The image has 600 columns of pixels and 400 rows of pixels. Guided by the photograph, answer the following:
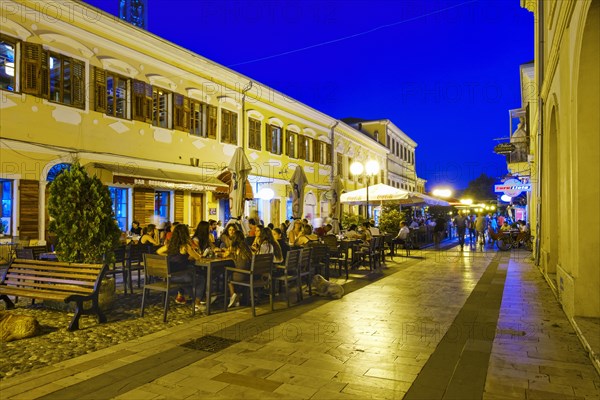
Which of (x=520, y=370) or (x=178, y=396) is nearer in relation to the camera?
(x=178, y=396)

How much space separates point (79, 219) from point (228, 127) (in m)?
12.4

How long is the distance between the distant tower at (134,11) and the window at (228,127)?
16.3ft

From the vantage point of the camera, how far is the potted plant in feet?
21.8

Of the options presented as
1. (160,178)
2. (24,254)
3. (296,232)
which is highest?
(160,178)

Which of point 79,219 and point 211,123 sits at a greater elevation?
point 211,123

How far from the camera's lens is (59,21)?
39.9ft

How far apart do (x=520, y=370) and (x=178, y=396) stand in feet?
10.4

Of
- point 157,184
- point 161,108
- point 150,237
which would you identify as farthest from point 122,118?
point 150,237

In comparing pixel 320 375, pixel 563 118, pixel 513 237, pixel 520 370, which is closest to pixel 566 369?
pixel 520 370

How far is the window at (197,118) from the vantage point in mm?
16878

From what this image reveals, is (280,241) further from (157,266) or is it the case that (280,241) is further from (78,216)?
(78,216)

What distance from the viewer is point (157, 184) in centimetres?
1403

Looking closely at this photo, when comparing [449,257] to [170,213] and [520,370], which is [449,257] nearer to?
[170,213]

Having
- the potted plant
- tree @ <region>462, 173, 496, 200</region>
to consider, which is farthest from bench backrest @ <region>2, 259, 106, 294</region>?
tree @ <region>462, 173, 496, 200</region>
